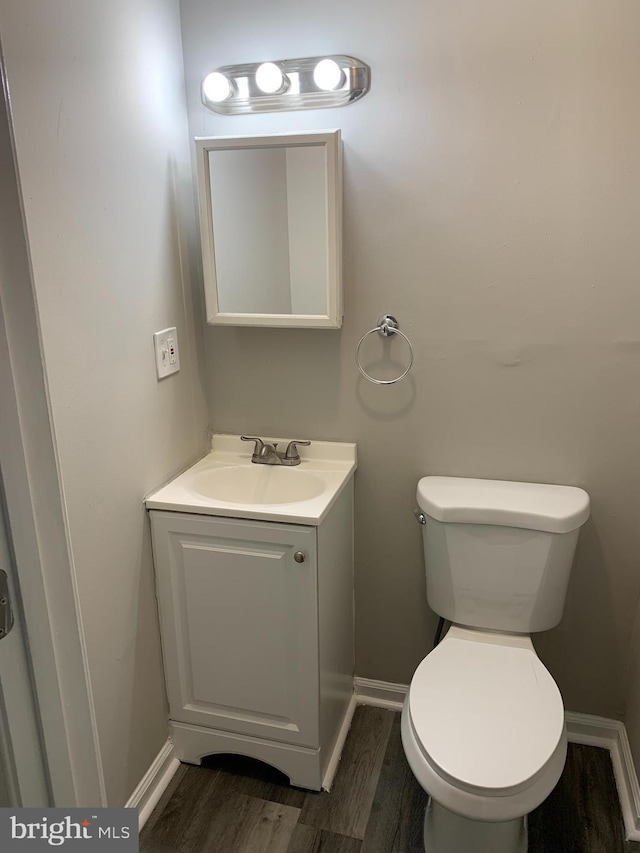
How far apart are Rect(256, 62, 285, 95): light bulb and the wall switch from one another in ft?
2.26

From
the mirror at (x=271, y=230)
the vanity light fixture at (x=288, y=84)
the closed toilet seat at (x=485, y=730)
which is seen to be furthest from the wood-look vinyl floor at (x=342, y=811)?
the vanity light fixture at (x=288, y=84)

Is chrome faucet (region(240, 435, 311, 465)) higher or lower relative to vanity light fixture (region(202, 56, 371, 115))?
lower

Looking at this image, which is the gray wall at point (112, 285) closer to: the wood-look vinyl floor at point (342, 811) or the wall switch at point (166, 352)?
the wall switch at point (166, 352)

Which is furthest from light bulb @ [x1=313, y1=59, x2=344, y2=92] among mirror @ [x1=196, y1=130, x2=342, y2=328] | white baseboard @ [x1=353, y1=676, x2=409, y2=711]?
white baseboard @ [x1=353, y1=676, x2=409, y2=711]

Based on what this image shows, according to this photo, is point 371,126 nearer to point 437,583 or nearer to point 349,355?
point 349,355

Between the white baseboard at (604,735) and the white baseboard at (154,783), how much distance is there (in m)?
0.65

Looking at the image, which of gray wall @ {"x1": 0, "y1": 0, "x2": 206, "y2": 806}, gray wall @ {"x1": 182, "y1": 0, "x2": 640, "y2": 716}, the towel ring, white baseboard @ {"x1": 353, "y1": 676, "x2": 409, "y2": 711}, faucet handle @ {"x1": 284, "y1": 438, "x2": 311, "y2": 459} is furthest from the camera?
white baseboard @ {"x1": 353, "y1": 676, "x2": 409, "y2": 711}

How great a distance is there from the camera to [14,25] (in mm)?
1185

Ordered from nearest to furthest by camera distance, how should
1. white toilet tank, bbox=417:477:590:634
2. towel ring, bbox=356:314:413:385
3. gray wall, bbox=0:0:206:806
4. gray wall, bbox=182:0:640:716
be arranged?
gray wall, bbox=0:0:206:806 < gray wall, bbox=182:0:640:716 < white toilet tank, bbox=417:477:590:634 < towel ring, bbox=356:314:413:385

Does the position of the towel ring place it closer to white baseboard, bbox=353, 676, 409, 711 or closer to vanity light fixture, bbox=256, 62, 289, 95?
vanity light fixture, bbox=256, 62, 289, 95

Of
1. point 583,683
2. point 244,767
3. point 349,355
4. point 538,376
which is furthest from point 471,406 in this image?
point 244,767

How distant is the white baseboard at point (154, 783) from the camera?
175 cm

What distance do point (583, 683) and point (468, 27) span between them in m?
1.89

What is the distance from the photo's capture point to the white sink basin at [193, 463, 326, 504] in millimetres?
1919
